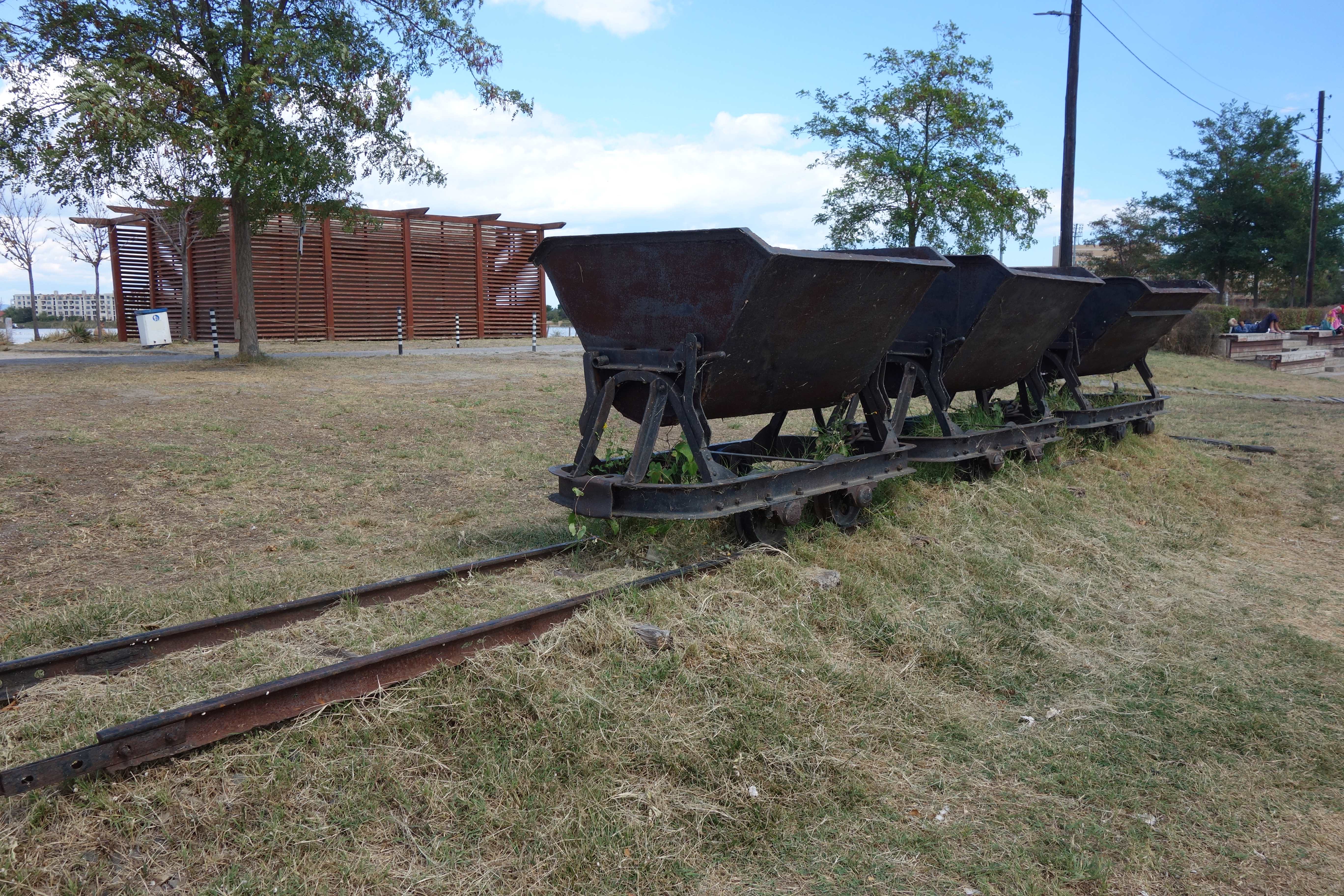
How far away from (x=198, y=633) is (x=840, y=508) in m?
4.23

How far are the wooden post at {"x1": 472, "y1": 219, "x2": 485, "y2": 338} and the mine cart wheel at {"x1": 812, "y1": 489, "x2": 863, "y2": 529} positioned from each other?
1038 inches

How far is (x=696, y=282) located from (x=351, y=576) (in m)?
2.79

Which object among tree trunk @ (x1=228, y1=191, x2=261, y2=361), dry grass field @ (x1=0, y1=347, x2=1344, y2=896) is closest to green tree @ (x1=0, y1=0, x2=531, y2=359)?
tree trunk @ (x1=228, y1=191, x2=261, y2=361)

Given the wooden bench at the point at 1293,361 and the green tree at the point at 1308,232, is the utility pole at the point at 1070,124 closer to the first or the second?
the wooden bench at the point at 1293,361

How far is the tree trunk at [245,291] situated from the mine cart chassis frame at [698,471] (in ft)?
46.5

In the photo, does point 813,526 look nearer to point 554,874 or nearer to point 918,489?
point 918,489

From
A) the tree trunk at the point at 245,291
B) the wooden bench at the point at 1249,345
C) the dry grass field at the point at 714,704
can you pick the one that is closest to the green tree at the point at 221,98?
the tree trunk at the point at 245,291

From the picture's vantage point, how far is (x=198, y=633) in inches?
176

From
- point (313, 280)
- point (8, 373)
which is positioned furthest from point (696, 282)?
point (313, 280)

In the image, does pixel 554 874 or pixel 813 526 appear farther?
pixel 813 526

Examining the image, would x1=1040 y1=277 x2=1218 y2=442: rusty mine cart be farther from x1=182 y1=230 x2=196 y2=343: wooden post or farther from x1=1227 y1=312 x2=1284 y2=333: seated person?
x1=182 y1=230 x2=196 y2=343: wooden post

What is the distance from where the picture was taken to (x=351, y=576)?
226 inches

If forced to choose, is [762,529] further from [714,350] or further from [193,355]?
[193,355]

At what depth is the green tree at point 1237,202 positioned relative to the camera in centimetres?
4056
